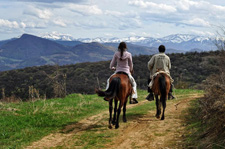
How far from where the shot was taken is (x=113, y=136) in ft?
27.5

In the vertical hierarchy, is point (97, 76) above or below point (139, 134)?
below

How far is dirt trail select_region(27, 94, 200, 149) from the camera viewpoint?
7.35 m

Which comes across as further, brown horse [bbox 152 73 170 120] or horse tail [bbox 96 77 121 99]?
brown horse [bbox 152 73 170 120]

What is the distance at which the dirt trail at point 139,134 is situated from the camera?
24.1ft

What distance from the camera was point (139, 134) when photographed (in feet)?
27.7

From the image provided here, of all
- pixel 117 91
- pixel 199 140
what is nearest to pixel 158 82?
pixel 117 91

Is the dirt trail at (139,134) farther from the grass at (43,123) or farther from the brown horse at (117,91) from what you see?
the brown horse at (117,91)

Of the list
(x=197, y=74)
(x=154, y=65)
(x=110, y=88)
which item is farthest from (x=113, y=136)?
(x=197, y=74)

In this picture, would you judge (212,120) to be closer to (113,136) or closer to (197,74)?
(113,136)

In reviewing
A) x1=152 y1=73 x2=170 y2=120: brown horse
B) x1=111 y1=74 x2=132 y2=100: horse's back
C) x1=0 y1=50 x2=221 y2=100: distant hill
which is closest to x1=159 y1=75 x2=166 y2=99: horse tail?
x1=152 y1=73 x2=170 y2=120: brown horse

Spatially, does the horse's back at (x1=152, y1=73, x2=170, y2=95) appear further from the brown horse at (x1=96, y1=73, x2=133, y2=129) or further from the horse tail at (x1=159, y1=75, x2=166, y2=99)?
the brown horse at (x1=96, y1=73, x2=133, y2=129)

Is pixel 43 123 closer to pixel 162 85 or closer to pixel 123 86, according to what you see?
pixel 123 86

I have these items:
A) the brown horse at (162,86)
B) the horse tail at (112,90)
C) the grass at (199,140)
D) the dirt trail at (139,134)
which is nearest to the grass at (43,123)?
the dirt trail at (139,134)

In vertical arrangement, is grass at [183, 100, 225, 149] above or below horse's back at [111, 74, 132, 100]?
below
